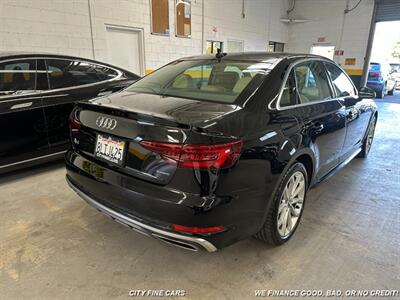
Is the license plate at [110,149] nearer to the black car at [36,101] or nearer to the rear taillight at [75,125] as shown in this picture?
the rear taillight at [75,125]

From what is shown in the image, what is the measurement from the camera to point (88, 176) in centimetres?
174

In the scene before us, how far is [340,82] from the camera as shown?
9.08ft

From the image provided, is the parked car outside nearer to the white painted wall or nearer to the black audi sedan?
the white painted wall

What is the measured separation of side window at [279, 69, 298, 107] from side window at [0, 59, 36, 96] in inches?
98.7

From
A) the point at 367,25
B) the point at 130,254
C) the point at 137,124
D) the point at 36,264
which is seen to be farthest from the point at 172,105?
the point at 367,25

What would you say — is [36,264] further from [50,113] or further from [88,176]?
A: [50,113]

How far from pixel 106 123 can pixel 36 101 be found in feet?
5.83

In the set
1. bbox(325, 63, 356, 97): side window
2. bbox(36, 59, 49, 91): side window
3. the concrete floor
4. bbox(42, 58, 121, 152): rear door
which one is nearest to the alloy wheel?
the concrete floor

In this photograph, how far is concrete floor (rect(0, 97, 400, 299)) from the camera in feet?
5.42

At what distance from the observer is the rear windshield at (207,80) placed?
5.97 ft

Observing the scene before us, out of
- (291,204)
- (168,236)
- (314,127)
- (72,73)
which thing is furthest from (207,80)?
(72,73)

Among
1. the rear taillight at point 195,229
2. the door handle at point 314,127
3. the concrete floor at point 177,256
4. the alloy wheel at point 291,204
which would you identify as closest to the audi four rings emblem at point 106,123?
the rear taillight at point 195,229

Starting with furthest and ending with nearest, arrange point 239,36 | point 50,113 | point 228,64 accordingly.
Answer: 1. point 239,36
2. point 50,113
3. point 228,64

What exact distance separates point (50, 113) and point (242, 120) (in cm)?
237
